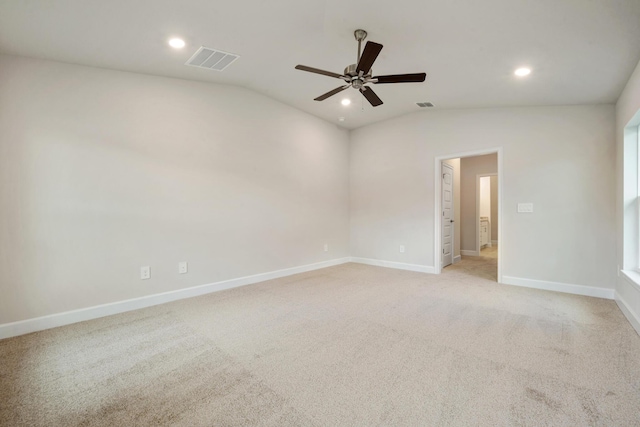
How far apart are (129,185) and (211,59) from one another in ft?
5.56

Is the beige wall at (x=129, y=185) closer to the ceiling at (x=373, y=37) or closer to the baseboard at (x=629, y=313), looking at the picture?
the ceiling at (x=373, y=37)

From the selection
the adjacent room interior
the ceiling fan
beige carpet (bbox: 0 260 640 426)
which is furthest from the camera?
the ceiling fan

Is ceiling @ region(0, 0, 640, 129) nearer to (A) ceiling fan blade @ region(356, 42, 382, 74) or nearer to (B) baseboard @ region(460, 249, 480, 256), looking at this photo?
(A) ceiling fan blade @ region(356, 42, 382, 74)

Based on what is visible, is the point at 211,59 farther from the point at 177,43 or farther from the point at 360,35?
the point at 360,35

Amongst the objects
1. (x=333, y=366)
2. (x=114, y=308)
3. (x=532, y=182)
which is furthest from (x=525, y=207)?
(x=114, y=308)

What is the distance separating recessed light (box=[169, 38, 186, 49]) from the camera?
266cm

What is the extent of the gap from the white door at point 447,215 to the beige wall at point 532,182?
68 cm

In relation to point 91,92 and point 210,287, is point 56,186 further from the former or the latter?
point 210,287

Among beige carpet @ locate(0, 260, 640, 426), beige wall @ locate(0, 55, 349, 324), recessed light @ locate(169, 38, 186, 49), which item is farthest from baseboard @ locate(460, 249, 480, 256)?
recessed light @ locate(169, 38, 186, 49)

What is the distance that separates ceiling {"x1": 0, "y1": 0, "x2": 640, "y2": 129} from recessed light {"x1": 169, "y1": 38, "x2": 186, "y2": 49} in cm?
7

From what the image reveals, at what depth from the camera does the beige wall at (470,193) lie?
7.03m

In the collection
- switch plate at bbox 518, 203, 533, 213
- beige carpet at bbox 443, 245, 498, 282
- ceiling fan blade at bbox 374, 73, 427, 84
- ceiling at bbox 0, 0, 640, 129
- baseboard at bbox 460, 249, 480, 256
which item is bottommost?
beige carpet at bbox 443, 245, 498, 282

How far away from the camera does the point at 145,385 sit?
5.92ft

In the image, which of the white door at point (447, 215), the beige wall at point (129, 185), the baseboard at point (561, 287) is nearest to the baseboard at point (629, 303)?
the baseboard at point (561, 287)
